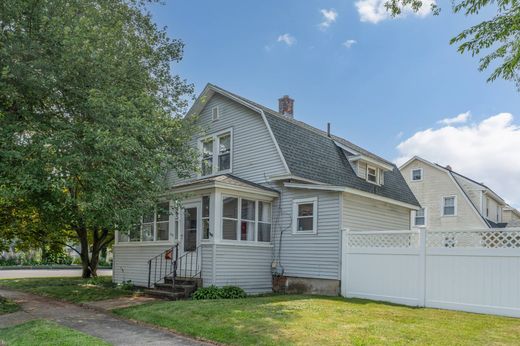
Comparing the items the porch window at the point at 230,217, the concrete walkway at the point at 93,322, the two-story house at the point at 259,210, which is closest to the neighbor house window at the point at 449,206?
the two-story house at the point at 259,210

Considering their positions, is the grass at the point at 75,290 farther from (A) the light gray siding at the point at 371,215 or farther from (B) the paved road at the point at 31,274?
(A) the light gray siding at the point at 371,215

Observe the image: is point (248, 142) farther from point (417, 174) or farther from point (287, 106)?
point (417, 174)

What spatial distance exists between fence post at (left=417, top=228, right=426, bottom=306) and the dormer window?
21.7 ft

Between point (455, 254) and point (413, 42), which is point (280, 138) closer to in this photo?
point (413, 42)

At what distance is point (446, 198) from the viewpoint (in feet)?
89.8

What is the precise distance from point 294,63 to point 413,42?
632 cm

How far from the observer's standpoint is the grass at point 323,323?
6977 millimetres

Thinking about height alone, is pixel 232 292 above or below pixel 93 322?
above

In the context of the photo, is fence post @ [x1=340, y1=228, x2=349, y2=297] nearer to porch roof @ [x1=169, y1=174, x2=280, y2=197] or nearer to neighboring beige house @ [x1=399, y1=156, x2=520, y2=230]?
porch roof @ [x1=169, y1=174, x2=280, y2=197]

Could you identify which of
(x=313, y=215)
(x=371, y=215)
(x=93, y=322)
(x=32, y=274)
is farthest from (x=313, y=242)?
(x=32, y=274)

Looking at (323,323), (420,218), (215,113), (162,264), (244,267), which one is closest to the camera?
(323,323)

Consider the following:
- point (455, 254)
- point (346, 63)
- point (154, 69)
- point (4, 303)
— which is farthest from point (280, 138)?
point (4, 303)

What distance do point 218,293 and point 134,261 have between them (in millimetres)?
5964

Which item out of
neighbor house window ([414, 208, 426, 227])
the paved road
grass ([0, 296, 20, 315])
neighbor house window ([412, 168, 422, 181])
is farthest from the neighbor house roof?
the paved road
